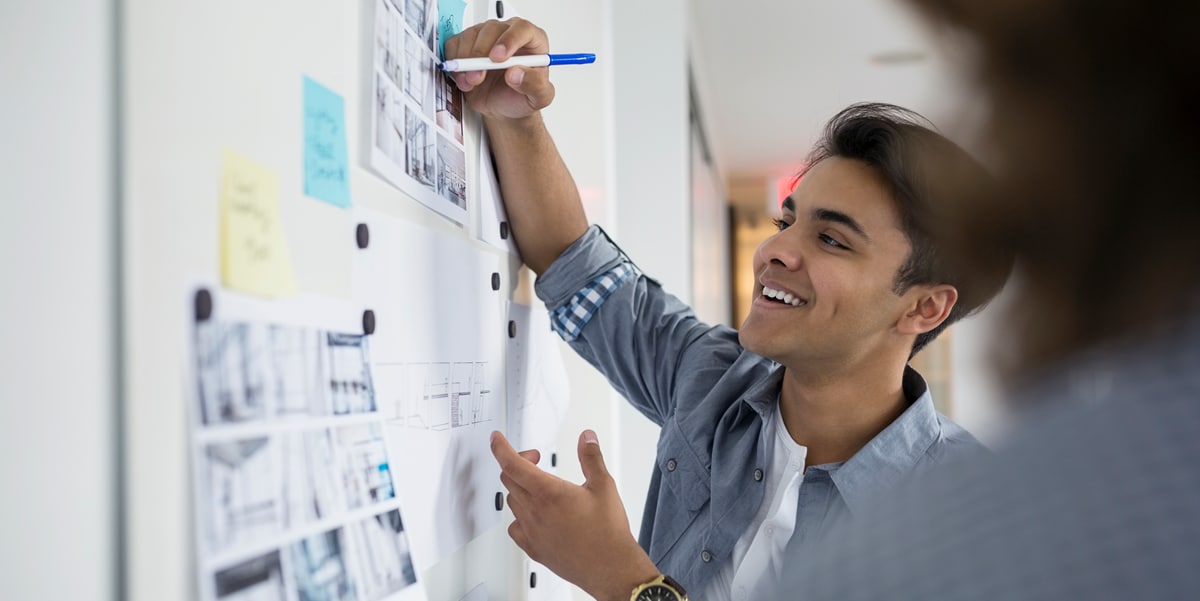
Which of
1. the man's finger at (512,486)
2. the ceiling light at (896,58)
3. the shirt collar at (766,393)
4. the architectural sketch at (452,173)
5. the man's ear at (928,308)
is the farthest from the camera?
the ceiling light at (896,58)

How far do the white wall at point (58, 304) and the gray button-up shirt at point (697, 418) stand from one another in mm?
823

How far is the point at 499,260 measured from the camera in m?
1.15

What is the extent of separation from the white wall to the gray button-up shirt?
823 mm

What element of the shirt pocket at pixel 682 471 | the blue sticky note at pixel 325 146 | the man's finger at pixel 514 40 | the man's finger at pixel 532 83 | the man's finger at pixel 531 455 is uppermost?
the man's finger at pixel 514 40

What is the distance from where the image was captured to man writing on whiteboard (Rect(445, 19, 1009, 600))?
4.06 ft

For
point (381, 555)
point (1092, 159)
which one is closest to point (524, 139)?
point (381, 555)

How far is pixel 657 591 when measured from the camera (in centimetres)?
100

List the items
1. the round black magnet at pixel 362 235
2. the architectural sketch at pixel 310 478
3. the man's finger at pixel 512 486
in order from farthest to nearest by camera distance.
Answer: the man's finger at pixel 512 486
the round black magnet at pixel 362 235
the architectural sketch at pixel 310 478

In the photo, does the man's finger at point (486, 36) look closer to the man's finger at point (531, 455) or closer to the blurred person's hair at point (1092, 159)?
the man's finger at point (531, 455)

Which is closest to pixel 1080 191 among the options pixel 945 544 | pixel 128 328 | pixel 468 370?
pixel 945 544

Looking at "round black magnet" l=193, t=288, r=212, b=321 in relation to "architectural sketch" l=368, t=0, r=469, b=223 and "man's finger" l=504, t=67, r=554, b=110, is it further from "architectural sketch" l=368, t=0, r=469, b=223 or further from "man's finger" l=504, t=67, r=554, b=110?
"man's finger" l=504, t=67, r=554, b=110

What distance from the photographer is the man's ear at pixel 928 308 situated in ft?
4.73

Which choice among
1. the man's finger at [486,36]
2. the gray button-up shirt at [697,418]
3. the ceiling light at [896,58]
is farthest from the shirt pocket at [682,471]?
the ceiling light at [896,58]

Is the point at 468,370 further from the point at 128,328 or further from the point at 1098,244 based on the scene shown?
the point at 1098,244
